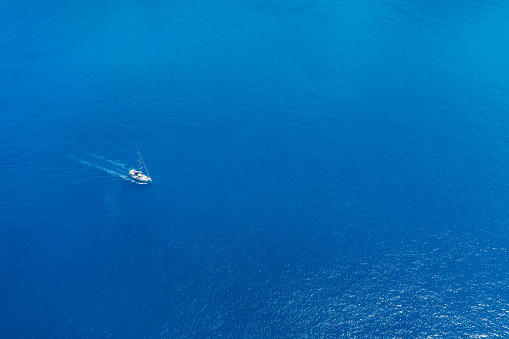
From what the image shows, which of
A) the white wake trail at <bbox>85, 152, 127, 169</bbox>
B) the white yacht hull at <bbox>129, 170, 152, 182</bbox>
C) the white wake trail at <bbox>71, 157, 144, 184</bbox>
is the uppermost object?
the white yacht hull at <bbox>129, 170, 152, 182</bbox>

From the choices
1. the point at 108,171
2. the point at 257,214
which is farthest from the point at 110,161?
the point at 257,214

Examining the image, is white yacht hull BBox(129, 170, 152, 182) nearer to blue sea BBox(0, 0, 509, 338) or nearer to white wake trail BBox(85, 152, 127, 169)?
blue sea BBox(0, 0, 509, 338)

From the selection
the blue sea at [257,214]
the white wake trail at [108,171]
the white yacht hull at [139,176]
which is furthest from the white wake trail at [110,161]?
the white yacht hull at [139,176]

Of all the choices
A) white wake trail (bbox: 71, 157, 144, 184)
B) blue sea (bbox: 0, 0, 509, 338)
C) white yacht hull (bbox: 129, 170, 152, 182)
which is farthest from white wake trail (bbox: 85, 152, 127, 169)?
white yacht hull (bbox: 129, 170, 152, 182)

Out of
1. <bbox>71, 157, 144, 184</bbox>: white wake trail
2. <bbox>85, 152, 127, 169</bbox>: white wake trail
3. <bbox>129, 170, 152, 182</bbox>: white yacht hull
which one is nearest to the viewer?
<bbox>129, 170, 152, 182</bbox>: white yacht hull

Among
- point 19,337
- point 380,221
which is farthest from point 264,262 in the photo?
point 19,337

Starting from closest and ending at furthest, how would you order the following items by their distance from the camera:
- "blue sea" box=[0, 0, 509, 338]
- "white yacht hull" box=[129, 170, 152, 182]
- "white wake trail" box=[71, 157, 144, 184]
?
"blue sea" box=[0, 0, 509, 338]
"white yacht hull" box=[129, 170, 152, 182]
"white wake trail" box=[71, 157, 144, 184]

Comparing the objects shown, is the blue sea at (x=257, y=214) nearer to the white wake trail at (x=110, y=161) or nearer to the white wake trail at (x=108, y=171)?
the white wake trail at (x=110, y=161)

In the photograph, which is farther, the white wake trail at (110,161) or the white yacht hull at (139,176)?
the white wake trail at (110,161)
